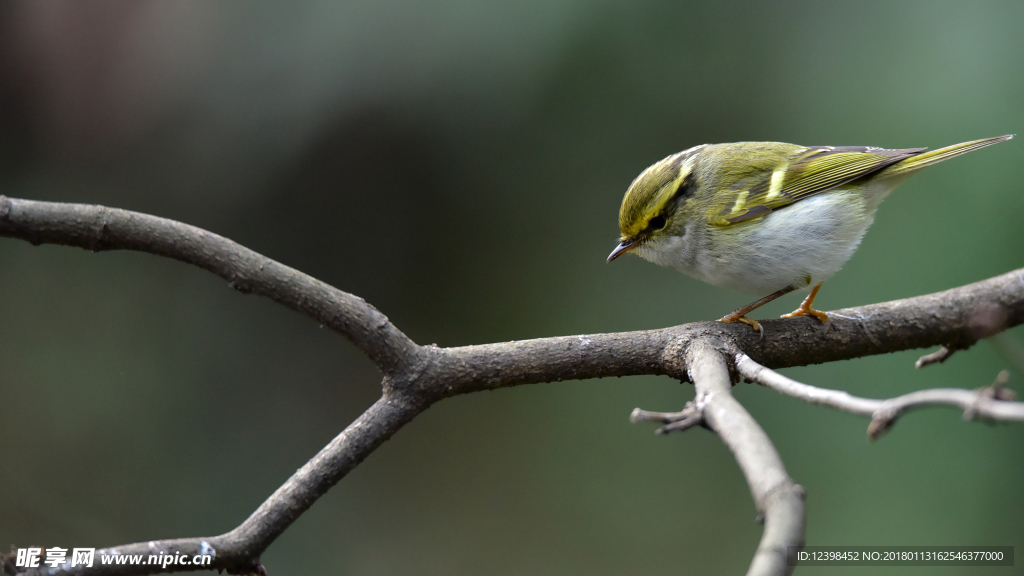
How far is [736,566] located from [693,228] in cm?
205

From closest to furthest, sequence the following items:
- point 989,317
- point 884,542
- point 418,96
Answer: point 989,317
point 884,542
point 418,96

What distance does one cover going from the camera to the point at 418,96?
11.4 ft

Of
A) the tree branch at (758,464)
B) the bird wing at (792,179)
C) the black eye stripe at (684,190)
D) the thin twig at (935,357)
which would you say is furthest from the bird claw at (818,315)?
the tree branch at (758,464)

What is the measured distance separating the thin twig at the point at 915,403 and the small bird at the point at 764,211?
3.67 ft

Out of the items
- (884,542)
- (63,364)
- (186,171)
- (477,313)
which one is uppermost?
(186,171)

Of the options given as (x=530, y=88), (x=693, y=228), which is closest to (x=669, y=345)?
(x=693, y=228)

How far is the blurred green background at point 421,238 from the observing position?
3320mm

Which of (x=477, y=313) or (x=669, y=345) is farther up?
(x=477, y=313)

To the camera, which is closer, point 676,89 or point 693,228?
point 693,228

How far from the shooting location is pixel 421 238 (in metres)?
3.87

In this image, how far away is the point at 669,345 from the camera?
1.90m

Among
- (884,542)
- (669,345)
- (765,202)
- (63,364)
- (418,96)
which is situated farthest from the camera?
(63,364)

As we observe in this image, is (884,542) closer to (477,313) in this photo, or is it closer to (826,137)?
(826,137)

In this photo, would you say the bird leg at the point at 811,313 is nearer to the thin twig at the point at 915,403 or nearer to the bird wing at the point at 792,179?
the bird wing at the point at 792,179
